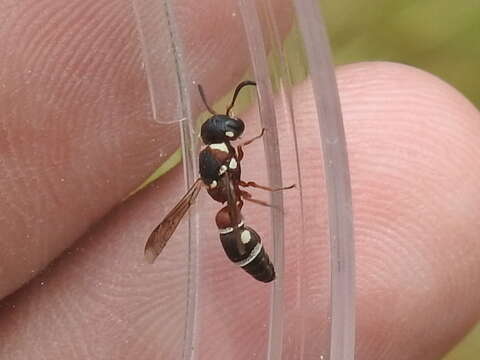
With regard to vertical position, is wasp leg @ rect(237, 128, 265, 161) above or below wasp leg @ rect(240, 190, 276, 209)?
above

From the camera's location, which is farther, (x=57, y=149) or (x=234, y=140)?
(x=57, y=149)

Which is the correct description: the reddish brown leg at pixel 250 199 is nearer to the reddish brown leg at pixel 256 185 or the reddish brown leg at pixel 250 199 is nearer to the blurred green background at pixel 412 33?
the reddish brown leg at pixel 256 185

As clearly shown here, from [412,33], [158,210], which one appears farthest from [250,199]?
[412,33]

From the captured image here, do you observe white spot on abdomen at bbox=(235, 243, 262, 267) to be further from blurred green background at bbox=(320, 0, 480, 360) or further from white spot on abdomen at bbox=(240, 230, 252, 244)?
blurred green background at bbox=(320, 0, 480, 360)

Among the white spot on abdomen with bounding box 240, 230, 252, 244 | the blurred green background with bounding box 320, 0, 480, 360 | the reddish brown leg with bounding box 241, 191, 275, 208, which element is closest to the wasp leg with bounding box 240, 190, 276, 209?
the reddish brown leg with bounding box 241, 191, 275, 208

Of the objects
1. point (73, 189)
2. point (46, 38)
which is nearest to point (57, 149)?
point (73, 189)

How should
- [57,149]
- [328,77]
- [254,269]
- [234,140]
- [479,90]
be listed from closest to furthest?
1. [328,77]
2. [254,269]
3. [234,140]
4. [57,149]
5. [479,90]

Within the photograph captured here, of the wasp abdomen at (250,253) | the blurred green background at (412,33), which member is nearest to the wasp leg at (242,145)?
the wasp abdomen at (250,253)

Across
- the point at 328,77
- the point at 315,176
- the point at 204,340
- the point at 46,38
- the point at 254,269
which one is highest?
the point at 46,38

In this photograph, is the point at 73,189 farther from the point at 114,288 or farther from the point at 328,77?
the point at 328,77
